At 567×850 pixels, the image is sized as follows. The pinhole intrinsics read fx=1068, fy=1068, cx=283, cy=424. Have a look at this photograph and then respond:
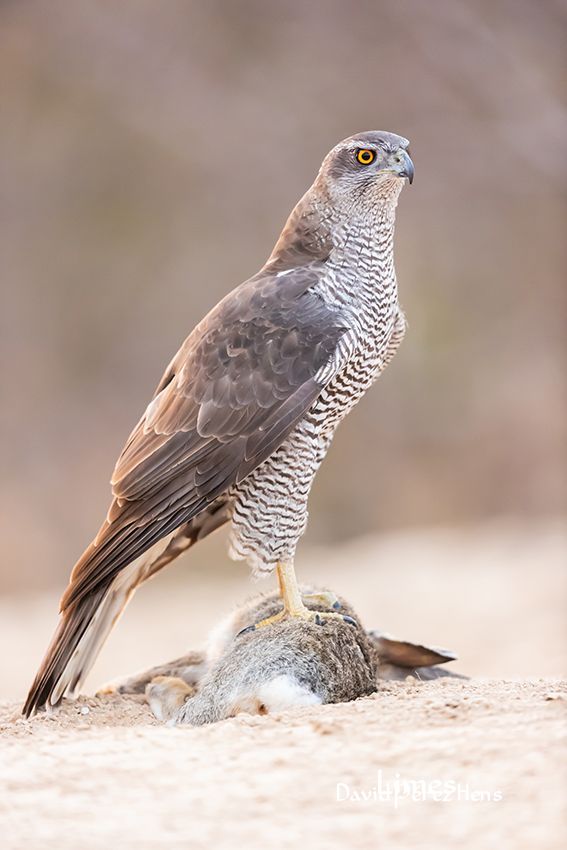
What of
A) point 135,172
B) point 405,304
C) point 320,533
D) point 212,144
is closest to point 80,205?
point 135,172

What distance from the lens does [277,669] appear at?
10.4 ft

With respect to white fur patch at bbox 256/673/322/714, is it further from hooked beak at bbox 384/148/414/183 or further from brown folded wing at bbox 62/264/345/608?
hooked beak at bbox 384/148/414/183

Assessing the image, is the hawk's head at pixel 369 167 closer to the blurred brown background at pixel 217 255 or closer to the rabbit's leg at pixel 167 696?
the rabbit's leg at pixel 167 696

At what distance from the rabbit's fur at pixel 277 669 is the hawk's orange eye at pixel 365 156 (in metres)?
1.58

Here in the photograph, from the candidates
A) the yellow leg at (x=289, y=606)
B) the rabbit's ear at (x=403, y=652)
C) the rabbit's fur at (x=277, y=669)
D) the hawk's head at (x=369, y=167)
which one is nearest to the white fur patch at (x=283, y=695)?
the rabbit's fur at (x=277, y=669)

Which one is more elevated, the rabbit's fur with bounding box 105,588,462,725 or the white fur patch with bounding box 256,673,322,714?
the rabbit's fur with bounding box 105,588,462,725

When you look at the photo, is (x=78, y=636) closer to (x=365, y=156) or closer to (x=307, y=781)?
(x=307, y=781)

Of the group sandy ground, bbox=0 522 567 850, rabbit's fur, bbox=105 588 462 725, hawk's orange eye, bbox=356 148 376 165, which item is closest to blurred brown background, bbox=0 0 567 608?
rabbit's fur, bbox=105 588 462 725

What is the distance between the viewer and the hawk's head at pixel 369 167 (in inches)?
144

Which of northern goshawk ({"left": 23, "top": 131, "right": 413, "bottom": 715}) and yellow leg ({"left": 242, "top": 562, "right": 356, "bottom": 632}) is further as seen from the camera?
yellow leg ({"left": 242, "top": 562, "right": 356, "bottom": 632})

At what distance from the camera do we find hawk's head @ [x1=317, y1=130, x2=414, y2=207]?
12.0 ft

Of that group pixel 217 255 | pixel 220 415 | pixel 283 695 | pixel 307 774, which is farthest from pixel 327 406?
pixel 217 255

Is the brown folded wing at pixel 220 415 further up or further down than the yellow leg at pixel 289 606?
further up

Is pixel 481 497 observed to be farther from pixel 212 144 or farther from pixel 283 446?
pixel 283 446
